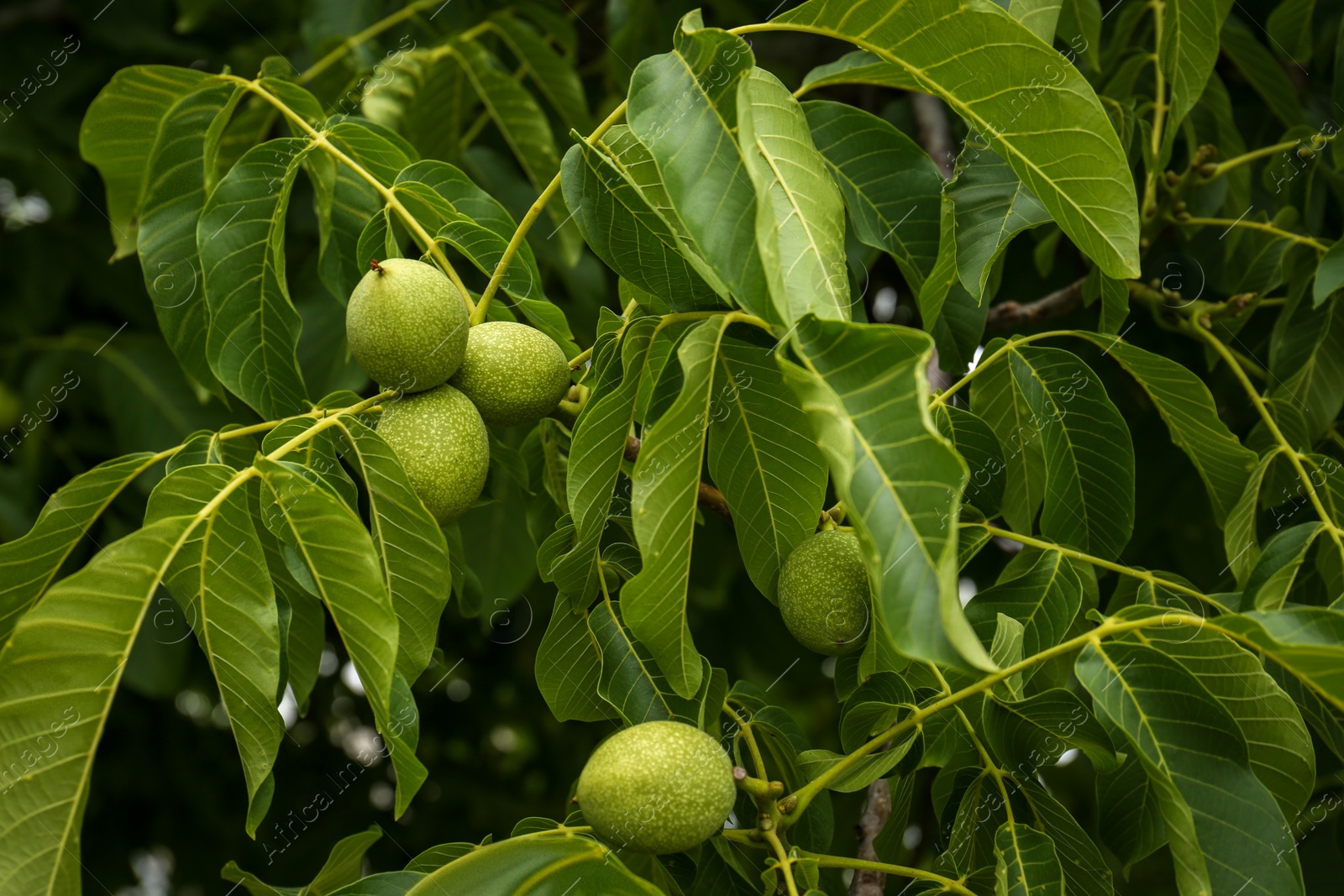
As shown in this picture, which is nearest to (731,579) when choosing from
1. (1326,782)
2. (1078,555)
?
(1326,782)

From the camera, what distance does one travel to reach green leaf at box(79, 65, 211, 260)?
Answer: 1409 mm

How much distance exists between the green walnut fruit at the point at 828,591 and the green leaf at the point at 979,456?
19cm

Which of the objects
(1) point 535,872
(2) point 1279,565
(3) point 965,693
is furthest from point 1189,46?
(1) point 535,872

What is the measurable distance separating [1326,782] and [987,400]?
3.68 feet

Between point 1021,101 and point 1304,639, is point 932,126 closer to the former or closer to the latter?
point 1021,101

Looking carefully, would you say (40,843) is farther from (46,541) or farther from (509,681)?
(509,681)

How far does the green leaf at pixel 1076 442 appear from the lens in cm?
122

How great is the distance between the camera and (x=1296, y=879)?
2.71ft

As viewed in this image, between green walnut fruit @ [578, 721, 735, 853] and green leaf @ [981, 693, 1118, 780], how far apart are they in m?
0.27

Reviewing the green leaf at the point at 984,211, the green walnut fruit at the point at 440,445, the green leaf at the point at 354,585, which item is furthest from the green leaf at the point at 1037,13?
the green leaf at the point at 354,585

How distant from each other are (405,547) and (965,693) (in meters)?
0.53

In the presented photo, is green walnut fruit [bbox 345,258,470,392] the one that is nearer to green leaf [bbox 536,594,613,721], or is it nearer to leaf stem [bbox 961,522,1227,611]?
green leaf [bbox 536,594,613,721]

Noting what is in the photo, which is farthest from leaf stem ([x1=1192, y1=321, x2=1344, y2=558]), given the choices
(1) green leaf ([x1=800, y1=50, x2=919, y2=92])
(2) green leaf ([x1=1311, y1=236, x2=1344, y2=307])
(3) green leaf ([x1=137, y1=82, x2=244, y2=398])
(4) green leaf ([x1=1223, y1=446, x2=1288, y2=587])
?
(3) green leaf ([x1=137, y1=82, x2=244, y2=398])

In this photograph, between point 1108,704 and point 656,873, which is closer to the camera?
point 1108,704
